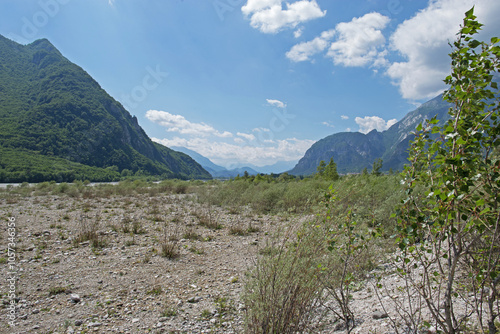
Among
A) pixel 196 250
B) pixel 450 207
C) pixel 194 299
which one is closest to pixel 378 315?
pixel 450 207

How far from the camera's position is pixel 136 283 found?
5637 millimetres

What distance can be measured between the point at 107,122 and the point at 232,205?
104169mm

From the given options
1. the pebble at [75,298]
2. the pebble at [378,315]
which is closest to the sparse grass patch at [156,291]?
the pebble at [75,298]

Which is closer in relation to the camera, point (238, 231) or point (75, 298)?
point (75, 298)

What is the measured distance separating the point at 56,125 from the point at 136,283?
311ft

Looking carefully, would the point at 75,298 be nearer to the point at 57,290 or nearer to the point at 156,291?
the point at 57,290

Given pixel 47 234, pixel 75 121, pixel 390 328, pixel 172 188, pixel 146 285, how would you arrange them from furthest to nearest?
1. pixel 75 121
2. pixel 172 188
3. pixel 47 234
4. pixel 146 285
5. pixel 390 328

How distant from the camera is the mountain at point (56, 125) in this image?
54606 millimetres

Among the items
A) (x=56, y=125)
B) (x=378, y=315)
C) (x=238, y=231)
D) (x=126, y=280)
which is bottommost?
(x=126, y=280)

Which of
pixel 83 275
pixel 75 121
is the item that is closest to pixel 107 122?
pixel 75 121

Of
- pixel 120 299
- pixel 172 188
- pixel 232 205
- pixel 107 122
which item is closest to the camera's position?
pixel 120 299

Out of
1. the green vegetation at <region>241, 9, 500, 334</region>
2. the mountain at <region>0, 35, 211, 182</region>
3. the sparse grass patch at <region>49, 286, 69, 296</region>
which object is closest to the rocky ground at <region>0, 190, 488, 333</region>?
the sparse grass patch at <region>49, 286, 69, 296</region>

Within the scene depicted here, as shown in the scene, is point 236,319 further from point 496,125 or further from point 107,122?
point 107,122

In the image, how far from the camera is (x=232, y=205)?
17234 mm
